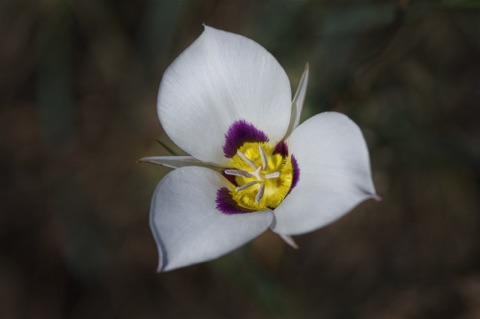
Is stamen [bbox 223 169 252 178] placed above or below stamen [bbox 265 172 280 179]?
below

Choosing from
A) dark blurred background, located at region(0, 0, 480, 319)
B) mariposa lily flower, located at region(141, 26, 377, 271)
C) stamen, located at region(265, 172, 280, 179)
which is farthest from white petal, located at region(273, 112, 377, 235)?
dark blurred background, located at region(0, 0, 480, 319)

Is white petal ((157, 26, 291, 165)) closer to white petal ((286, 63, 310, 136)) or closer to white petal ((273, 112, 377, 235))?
white petal ((286, 63, 310, 136))

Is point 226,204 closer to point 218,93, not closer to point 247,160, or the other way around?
point 247,160

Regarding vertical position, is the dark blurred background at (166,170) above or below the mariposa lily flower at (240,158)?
below

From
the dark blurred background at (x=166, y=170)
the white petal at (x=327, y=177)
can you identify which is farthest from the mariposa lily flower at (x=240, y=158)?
the dark blurred background at (x=166, y=170)

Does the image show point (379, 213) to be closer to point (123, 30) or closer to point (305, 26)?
point (305, 26)

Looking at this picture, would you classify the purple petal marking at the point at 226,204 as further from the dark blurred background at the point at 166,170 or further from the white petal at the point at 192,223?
the dark blurred background at the point at 166,170

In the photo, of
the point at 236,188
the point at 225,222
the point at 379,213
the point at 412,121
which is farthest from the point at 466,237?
the point at 225,222
